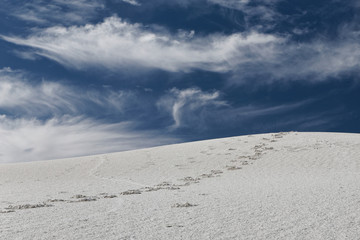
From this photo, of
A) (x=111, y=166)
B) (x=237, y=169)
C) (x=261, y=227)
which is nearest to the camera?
(x=261, y=227)

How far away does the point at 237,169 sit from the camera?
75.2ft

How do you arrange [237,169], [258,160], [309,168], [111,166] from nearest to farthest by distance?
[309,168]
[237,169]
[258,160]
[111,166]

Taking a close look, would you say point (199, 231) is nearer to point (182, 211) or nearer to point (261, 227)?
point (261, 227)

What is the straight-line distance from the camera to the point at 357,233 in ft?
23.0

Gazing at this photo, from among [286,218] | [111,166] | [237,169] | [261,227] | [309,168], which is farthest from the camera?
[111,166]

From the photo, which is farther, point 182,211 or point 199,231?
point 182,211

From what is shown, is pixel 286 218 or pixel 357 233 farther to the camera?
pixel 286 218

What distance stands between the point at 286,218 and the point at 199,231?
2.43 meters

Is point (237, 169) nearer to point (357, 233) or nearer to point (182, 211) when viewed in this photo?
point (182, 211)

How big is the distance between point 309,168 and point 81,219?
16845 millimetres

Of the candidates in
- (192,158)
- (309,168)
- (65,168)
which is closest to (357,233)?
(309,168)

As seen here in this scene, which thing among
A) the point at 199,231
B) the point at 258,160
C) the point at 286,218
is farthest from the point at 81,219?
the point at 258,160

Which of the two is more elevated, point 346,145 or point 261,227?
point 346,145

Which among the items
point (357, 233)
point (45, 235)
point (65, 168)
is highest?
point (65, 168)
